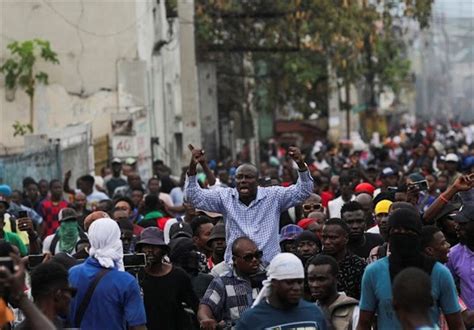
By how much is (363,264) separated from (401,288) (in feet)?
11.1

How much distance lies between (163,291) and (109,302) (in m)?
1.65

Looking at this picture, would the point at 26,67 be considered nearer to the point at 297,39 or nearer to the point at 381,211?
the point at 297,39

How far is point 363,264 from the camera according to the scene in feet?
35.3

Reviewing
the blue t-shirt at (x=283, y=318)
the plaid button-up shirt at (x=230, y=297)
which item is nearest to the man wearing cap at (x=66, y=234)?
the plaid button-up shirt at (x=230, y=297)

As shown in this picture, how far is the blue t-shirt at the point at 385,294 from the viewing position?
8852 mm

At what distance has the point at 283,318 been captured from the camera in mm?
8422

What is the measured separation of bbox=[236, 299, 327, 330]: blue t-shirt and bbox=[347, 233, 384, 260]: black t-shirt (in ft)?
12.0

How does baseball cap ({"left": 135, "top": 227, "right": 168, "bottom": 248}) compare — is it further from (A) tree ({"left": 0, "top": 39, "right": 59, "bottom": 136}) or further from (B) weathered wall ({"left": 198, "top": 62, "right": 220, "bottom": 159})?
(B) weathered wall ({"left": 198, "top": 62, "right": 220, "bottom": 159})

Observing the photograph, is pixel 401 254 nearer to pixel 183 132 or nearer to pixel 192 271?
pixel 192 271

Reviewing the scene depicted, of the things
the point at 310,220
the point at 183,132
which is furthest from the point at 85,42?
the point at 310,220

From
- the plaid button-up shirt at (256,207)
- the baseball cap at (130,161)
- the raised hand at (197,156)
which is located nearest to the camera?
the plaid button-up shirt at (256,207)

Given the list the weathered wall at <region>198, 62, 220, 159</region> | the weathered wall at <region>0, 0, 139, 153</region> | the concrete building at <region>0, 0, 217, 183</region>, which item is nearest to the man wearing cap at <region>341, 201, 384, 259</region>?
the concrete building at <region>0, 0, 217, 183</region>

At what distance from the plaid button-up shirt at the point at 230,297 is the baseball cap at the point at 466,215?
1491 millimetres

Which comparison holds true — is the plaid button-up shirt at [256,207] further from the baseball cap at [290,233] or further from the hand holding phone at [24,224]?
the hand holding phone at [24,224]
